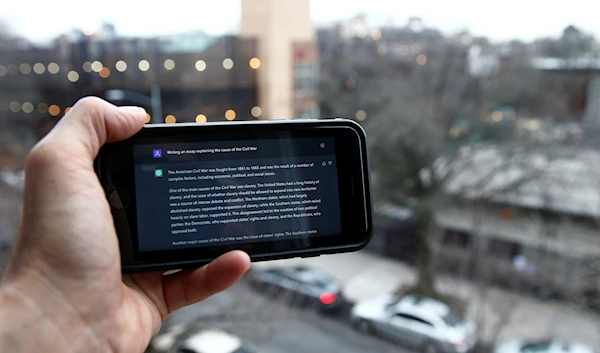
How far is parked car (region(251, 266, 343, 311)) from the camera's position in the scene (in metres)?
2.11

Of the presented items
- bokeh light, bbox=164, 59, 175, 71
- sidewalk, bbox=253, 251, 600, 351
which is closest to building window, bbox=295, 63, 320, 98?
bokeh light, bbox=164, 59, 175, 71

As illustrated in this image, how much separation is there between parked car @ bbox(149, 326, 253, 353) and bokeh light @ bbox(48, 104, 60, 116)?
2.94ft

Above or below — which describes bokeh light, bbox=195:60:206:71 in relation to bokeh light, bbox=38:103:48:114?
above

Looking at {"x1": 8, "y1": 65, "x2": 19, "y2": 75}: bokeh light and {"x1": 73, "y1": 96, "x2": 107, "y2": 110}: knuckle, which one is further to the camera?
{"x1": 8, "y1": 65, "x2": 19, "y2": 75}: bokeh light

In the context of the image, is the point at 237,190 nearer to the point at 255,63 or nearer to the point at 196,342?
the point at 196,342

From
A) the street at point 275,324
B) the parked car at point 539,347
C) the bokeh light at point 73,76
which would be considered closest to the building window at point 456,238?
the parked car at point 539,347

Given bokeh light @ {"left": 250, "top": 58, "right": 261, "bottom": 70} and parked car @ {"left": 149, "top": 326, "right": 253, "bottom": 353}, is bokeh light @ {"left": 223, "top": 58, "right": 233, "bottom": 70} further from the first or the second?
parked car @ {"left": 149, "top": 326, "right": 253, "bottom": 353}

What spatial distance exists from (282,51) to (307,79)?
1.06 feet

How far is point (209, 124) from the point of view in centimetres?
64

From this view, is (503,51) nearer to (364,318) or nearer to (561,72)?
(561,72)

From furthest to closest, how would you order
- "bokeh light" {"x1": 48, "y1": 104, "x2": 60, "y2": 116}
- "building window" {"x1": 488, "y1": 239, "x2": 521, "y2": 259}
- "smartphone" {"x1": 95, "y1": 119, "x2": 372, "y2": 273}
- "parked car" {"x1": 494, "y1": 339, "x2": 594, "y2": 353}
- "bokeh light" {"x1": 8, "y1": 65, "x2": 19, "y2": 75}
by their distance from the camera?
1. "building window" {"x1": 488, "y1": 239, "x2": 521, "y2": 259}
2. "bokeh light" {"x1": 8, "y1": 65, "x2": 19, "y2": 75}
3. "parked car" {"x1": 494, "y1": 339, "x2": 594, "y2": 353}
4. "bokeh light" {"x1": 48, "y1": 104, "x2": 60, "y2": 116}
5. "smartphone" {"x1": 95, "y1": 119, "x2": 372, "y2": 273}

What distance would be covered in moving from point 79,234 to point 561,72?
8.23 feet

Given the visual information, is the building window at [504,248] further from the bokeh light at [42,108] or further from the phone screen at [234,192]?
the bokeh light at [42,108]

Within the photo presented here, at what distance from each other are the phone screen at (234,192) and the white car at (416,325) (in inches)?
56.7
